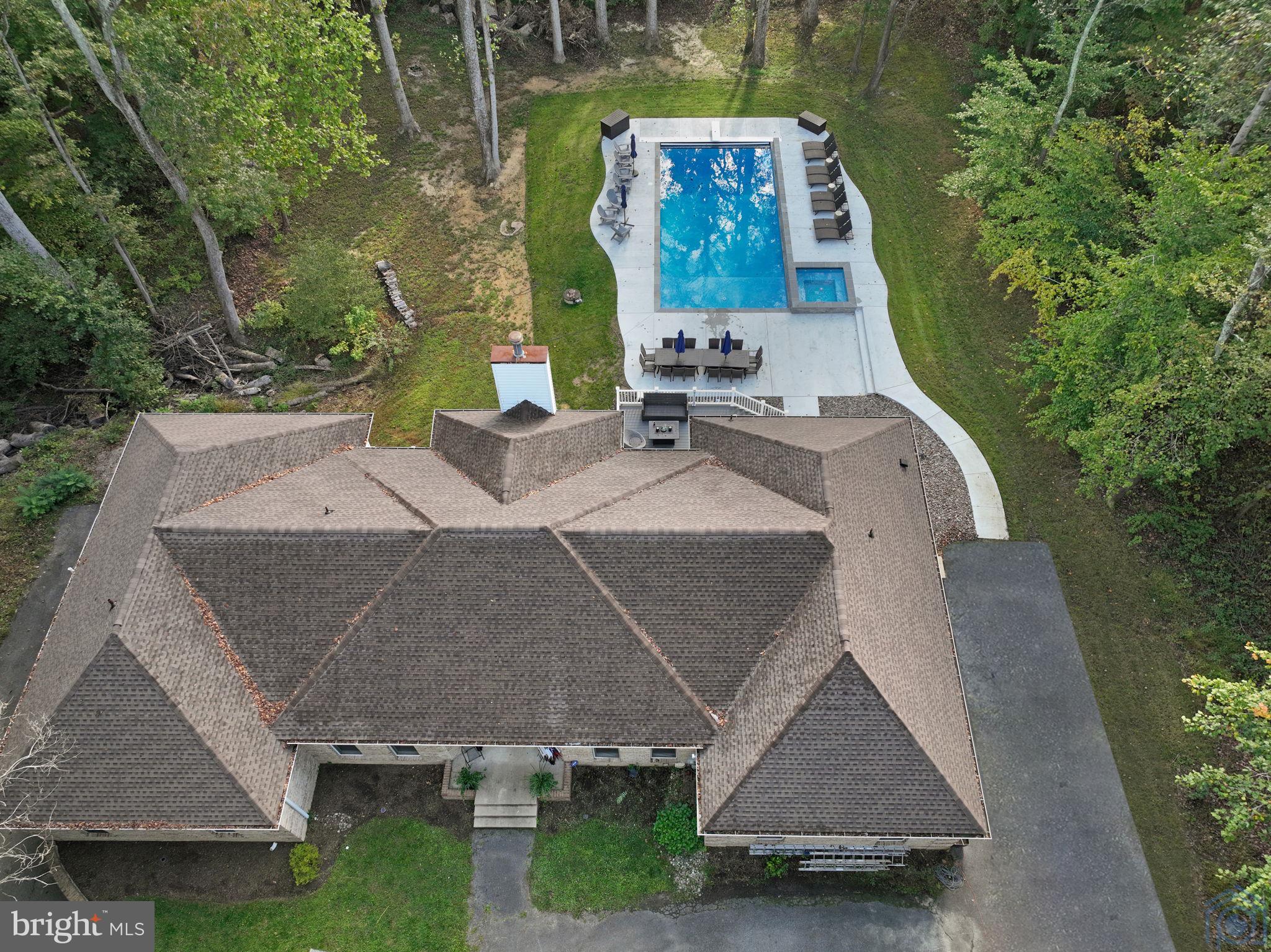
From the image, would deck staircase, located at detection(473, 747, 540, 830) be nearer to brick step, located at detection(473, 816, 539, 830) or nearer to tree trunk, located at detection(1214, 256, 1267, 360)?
brick step, located at detection(473, 816, 539, 830)

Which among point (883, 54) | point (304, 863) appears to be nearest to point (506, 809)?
point (304, 863)

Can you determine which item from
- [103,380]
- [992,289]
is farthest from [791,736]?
[103,380]

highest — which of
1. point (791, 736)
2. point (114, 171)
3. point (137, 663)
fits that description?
point (114, 171)

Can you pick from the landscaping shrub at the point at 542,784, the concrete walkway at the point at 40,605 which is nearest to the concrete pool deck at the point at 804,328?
the landscaping shrub at the point at 542,784

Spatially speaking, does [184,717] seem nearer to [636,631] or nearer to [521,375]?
[636,631]

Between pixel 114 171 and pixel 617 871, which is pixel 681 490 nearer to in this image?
pixel 617 871

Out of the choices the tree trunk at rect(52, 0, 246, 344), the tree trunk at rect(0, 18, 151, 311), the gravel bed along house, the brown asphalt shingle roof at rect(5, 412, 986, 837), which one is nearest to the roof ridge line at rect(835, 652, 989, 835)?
the brown asphalt shingle roof at rect(5, 412, 986, 837)
